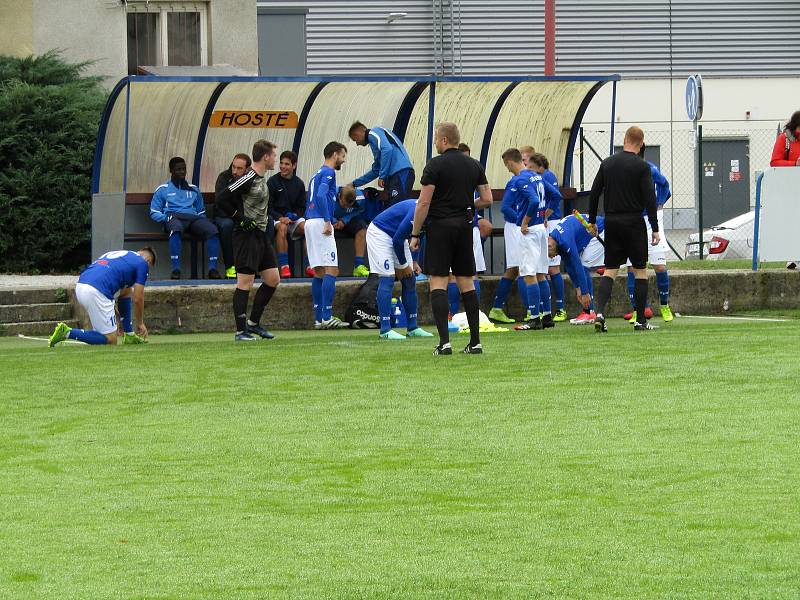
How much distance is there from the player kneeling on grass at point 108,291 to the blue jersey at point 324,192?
2.02 metres

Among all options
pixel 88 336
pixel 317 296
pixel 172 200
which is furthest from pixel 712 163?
pixel 88 336

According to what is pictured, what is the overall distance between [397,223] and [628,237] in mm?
2115

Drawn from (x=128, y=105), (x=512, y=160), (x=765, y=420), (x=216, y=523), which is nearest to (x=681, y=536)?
Answer: (x=216, y=523)

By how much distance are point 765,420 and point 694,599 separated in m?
3.68

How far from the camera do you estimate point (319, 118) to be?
1919cm

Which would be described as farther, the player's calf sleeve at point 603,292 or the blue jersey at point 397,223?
the player's calf sleeve at point 603,292

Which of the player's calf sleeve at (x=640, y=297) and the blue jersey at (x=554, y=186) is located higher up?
the blue jersey at (x=554, y=186)

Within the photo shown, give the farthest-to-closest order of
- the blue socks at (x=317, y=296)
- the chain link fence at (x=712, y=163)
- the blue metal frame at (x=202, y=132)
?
the chain link fence at (x=712, y=163) < the blue metal frame at (x=202, y=132) < the blue socks at (x=317, y=296)

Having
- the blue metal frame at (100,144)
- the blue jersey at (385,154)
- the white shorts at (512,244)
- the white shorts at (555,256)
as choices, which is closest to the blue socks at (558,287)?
the white shorts at (555,256)

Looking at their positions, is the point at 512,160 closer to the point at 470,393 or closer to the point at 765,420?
the point at 470,393

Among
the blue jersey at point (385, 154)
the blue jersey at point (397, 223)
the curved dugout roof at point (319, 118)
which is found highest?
the curved dugout roof at point (319, 118)

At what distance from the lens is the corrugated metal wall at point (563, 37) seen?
1473 inches

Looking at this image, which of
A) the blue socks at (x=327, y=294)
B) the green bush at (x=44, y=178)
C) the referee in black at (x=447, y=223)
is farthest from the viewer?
the green bush at (x=44, y=178)

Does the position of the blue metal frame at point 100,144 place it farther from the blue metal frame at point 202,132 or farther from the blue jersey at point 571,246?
the blue jersey at point 571,246
